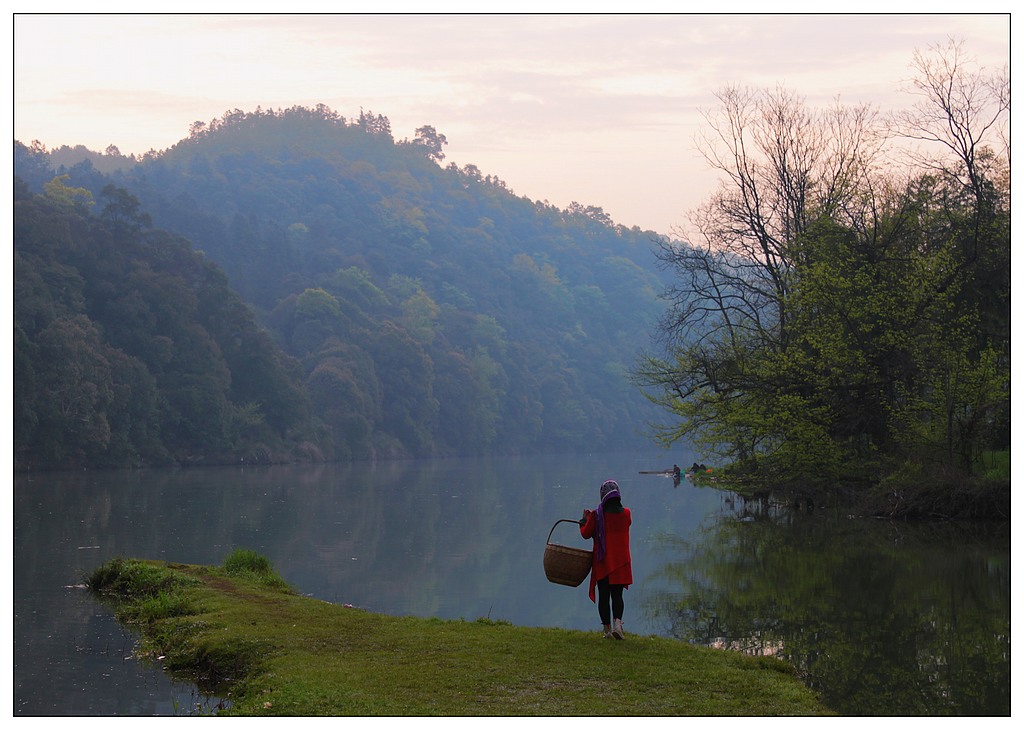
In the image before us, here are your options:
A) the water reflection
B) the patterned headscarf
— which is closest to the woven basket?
the patterned headscarf

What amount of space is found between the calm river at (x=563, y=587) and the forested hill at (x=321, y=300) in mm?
32629

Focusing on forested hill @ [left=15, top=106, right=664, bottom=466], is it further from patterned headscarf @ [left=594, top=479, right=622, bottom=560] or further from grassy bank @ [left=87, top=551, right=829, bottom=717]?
patterned headscarf @ [left=594, top=479, right=622, bottom=560]

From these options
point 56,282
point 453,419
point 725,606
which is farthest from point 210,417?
point 725,606

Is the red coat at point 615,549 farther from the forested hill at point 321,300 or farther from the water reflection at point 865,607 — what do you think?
the forested hill at point 321,300

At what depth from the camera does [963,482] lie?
2739cm

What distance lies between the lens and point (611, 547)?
41.8 feet

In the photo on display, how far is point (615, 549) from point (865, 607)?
5.67 metres

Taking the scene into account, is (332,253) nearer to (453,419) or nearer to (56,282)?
(453,419)

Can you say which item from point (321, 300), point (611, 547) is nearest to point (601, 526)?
point (611, 547)

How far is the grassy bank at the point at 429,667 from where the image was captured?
9.97 meters

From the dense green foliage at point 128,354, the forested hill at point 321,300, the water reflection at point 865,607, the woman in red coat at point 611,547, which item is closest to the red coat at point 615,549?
the woman in red coat at point 611,547

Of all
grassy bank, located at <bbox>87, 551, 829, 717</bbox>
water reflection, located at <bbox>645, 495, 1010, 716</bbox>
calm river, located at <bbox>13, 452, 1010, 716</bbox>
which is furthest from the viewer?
calm river, located at <bbox>13, 452, 1010, 716</bbox>

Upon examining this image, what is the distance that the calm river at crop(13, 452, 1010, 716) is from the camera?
1202cm

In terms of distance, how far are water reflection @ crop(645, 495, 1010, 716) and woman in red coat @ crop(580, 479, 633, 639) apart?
6.24ft
